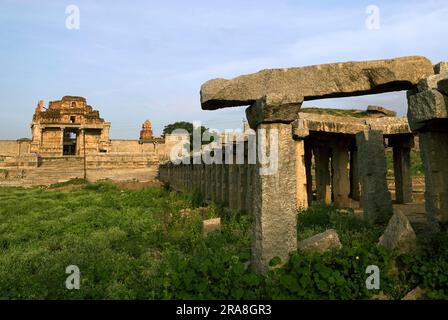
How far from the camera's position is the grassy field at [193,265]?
13.4 feet

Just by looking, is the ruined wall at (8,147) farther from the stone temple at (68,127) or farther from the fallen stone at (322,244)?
the fallen stone at (322,244)

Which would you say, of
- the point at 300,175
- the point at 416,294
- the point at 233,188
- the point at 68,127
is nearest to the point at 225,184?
the point at 233,188

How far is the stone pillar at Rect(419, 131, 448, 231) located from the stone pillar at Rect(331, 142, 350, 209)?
754cm

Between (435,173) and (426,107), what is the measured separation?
118 centimetres

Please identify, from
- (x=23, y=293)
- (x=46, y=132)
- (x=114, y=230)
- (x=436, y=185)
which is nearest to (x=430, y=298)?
(x=436, y=185)

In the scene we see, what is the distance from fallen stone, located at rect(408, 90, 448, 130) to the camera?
15.9 feet

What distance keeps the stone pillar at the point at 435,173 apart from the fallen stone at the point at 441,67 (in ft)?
3.24

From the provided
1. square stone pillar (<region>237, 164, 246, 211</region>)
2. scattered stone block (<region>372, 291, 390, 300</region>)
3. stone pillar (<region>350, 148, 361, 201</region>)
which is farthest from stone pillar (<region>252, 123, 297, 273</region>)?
stone pillar (<region>350, 148, 361, 201</region>)

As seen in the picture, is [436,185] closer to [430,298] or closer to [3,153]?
[430,298]

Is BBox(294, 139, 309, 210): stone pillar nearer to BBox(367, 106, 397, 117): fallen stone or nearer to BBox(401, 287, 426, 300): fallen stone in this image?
BBox(367, 106, 397, 117): fallen stone

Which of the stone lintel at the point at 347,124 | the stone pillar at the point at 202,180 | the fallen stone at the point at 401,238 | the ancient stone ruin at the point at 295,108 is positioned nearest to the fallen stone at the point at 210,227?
the ancient stone ruin at the point at 295,108

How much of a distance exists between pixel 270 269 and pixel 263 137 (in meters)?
1.79

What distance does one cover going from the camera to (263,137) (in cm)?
464
